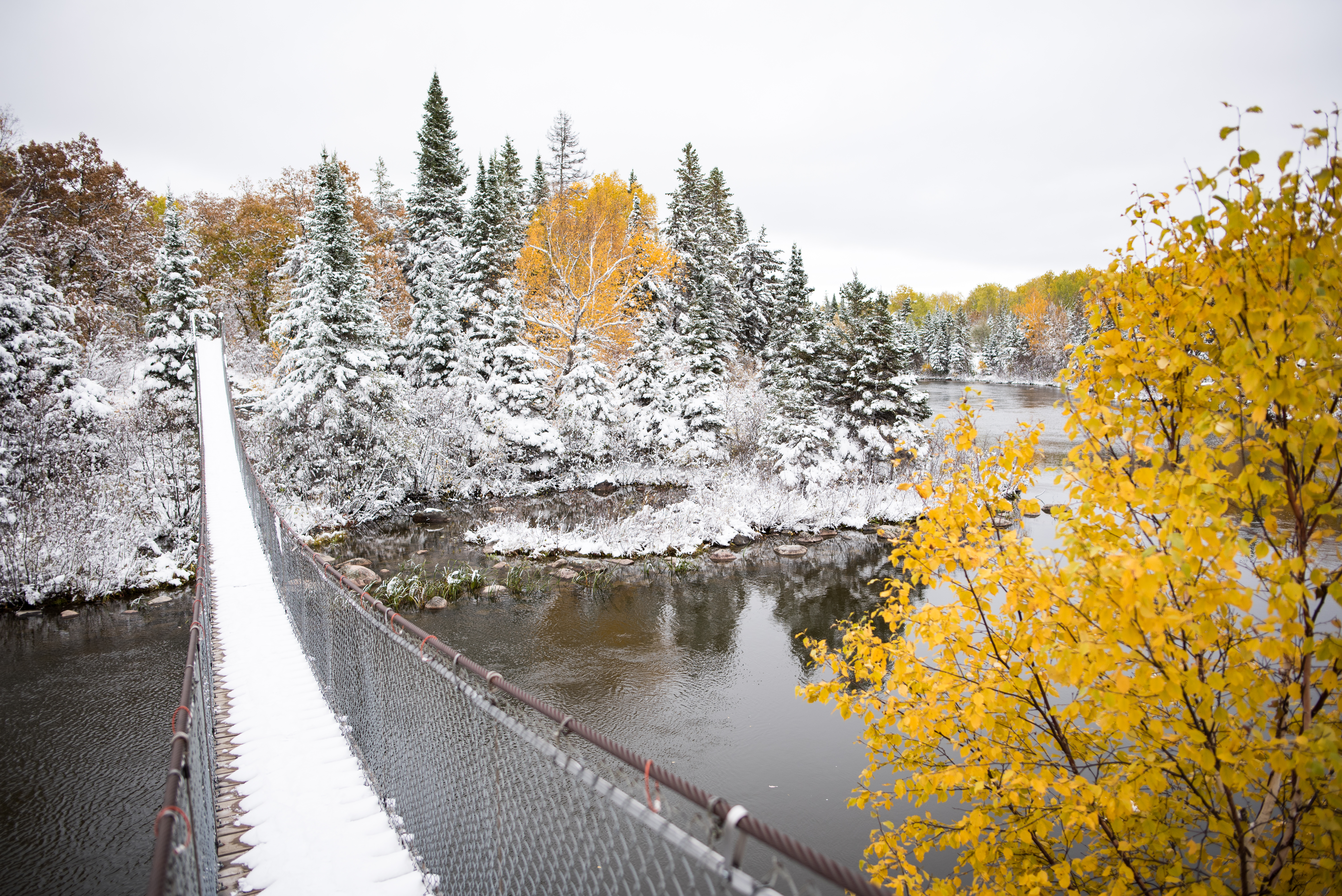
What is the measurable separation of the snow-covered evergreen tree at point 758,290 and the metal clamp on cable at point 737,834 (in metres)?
A: 34.7

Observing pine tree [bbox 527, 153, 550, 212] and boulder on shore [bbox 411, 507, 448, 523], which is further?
pine tree [bbox 527, 153, 550, 212]

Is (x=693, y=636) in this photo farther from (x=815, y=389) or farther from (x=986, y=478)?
(x=815, y=389)

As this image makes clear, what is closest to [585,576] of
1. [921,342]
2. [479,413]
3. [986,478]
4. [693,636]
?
[693,636]

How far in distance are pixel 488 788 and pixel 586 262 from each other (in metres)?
21.3

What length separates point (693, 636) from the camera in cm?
1152

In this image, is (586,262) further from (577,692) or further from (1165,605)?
(1165,605)

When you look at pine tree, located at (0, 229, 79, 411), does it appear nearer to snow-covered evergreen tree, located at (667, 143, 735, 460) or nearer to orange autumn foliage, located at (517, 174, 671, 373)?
orange autumn foliage, located at (517, 174, 671, 373)

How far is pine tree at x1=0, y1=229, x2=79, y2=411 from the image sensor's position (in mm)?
13664

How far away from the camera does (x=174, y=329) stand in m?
19.7

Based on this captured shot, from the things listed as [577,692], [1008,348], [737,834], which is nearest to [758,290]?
[577,692]

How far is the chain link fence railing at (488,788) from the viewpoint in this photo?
1.48 meters

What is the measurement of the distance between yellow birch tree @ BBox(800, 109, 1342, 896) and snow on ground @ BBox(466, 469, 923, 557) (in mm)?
12494

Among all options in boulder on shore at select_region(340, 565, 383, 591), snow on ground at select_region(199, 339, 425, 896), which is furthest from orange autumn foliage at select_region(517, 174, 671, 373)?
snow on ground at select_region(199, 339, 425, 896)

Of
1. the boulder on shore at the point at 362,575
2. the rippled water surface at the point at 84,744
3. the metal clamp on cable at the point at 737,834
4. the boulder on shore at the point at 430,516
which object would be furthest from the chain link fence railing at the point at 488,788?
the boulder on shore at the point at 430,516
